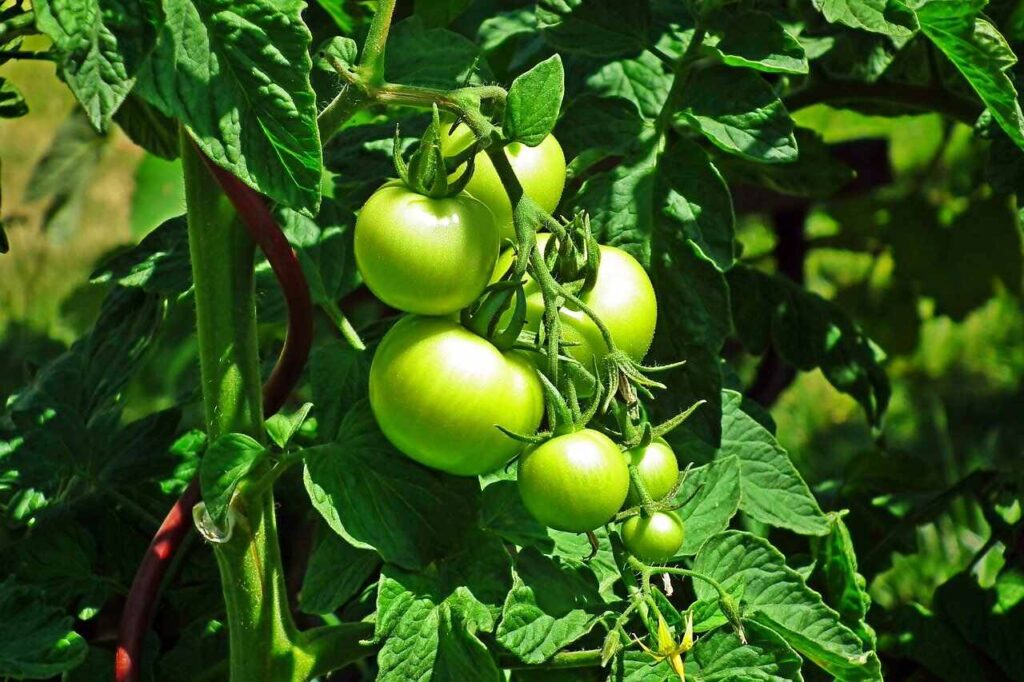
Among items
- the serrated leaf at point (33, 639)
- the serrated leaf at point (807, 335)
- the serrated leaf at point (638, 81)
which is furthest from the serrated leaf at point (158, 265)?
the serrated leaf at point (807, 335)

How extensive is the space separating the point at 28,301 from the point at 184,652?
4.79ft

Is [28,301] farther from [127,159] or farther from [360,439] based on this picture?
[360,439]

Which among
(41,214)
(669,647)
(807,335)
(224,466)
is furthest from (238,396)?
(41,214)

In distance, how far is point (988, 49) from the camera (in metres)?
0.75

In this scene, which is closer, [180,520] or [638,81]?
[180,520]

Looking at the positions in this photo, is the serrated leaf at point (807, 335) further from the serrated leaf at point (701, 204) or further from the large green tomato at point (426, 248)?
the large green tomato at point (426, 248)

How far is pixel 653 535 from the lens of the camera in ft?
2.26

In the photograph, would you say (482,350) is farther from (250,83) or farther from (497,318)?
(250,83)

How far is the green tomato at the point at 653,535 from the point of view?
69 centimetres

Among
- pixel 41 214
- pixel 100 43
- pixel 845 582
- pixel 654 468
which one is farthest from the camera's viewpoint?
pixel 41 214

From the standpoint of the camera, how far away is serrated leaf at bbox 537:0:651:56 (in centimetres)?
84

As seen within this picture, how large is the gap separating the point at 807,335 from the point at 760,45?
48 cm

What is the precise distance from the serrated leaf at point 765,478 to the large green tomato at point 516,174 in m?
0.26

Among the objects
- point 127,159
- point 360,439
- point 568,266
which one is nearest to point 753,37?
point 568,266
